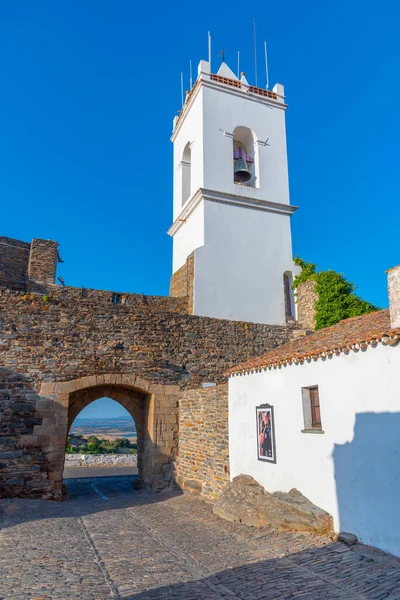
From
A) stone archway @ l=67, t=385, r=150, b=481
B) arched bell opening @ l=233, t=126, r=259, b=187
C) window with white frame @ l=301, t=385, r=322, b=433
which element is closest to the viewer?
window with white frame @ l=301, t=385, r=322, b=433

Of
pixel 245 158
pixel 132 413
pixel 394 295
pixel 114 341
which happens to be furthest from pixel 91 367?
pixel 245 158

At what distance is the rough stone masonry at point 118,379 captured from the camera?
31.8 ft

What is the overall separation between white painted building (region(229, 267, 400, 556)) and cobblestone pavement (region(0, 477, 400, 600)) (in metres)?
0.57

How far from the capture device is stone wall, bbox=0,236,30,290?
16453 millimetres

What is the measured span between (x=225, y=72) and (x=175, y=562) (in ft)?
66.7

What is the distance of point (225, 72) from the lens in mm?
19953

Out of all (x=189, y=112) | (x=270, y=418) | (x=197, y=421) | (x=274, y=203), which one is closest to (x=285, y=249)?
(x=274, y=203)

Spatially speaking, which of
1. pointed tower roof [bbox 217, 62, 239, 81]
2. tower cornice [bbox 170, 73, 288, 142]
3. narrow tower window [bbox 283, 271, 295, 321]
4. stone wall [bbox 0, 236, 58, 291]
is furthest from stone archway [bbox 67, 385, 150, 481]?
pointed tower roof [bbox 217, 62, 239, 81]

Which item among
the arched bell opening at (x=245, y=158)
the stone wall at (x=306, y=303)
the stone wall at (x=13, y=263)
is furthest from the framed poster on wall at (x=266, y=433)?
the arched bell opening at (x=245, y=158)

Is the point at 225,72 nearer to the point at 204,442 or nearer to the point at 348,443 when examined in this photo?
the point at 204,442

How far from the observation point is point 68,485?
1306cm

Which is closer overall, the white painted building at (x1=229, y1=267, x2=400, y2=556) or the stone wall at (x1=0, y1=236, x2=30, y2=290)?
the white painted building at (x1=229, y1=267, x2=400, y2=556)

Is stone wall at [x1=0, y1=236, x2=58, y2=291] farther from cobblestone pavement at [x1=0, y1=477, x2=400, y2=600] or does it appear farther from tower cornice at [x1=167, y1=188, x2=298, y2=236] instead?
cobblestone pavement at [x1=0, y1=477, x2=400, y2=600]

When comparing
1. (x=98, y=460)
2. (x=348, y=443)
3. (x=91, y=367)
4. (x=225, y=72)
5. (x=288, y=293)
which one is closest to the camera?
(x=348, y=443)
